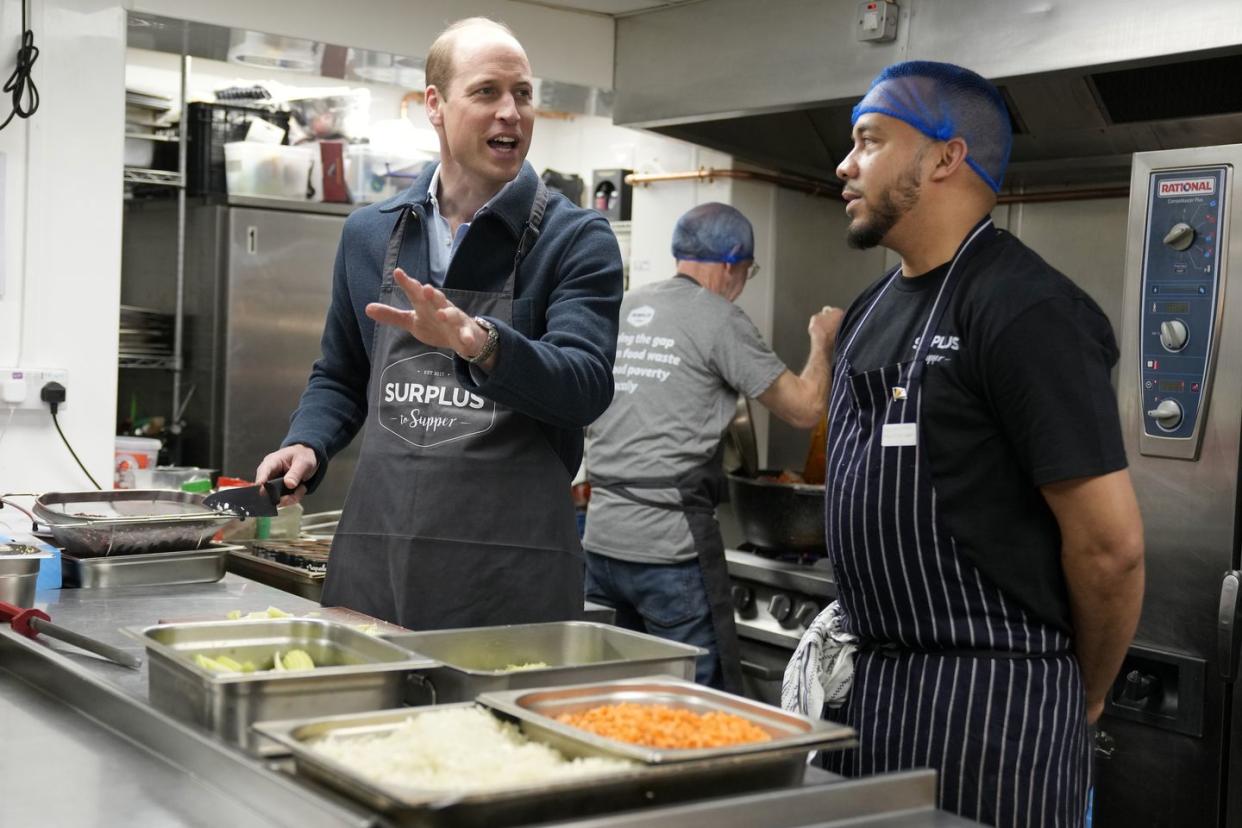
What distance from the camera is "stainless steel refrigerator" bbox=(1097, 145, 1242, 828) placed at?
2.76 metres

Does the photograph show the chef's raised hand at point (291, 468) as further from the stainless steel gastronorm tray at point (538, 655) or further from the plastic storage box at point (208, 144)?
the plastic storage box at point (208, 144)

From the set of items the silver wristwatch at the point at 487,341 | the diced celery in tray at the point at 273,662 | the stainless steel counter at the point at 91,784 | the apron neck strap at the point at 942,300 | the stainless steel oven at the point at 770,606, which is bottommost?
the stainless steel oven at the point at 770,606

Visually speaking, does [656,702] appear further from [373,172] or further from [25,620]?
[373,172]

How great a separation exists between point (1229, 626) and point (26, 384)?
302 centimetres

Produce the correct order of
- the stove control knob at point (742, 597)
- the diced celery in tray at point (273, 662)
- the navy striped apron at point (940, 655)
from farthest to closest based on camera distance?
the stove control knob at point (742, 597), the navy striped apron at point (940, 655), the diced celery in tray at point (273, 662)

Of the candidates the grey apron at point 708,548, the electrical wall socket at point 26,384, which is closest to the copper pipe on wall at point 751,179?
the grey apron at point 708,548

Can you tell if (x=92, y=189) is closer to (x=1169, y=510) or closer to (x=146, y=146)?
(x=146, y=146)

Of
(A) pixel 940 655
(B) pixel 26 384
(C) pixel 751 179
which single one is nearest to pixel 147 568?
(B) pixel 26 384

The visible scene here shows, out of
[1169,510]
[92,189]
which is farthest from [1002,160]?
[92,189]

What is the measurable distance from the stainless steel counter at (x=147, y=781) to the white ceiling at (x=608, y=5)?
3.04 m

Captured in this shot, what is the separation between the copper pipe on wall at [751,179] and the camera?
4.57 meters

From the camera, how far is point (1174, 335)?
2.82m

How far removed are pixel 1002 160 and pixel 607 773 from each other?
1366 millimetres

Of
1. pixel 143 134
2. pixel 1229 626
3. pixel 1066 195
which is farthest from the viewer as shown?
pixel 143 134
